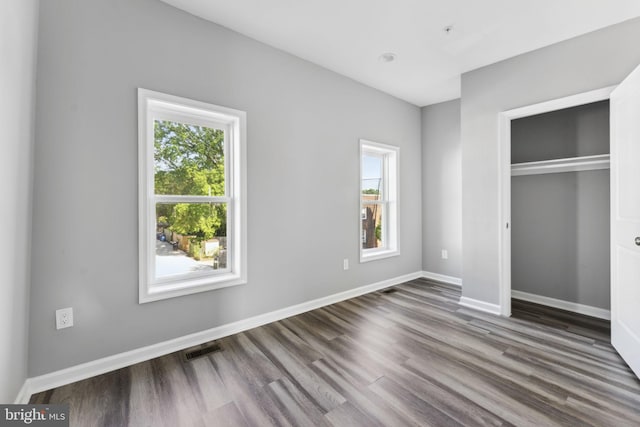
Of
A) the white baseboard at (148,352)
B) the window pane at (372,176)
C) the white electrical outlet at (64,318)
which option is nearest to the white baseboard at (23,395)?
the white baseboard at (148,352)

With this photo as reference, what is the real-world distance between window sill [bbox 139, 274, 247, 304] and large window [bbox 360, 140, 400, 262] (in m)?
1.93

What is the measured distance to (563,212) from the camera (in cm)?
327

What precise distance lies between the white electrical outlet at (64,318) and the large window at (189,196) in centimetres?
41

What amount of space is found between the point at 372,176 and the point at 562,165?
217 centimetres

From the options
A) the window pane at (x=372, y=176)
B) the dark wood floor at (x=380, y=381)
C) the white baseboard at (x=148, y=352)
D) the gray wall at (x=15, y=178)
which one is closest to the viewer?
the gray wall at (x=15, y=178)

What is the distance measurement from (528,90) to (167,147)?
3.54 m

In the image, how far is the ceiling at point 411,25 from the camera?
2.26m

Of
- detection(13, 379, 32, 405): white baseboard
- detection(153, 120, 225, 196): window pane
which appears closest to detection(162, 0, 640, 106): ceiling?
detection(153, 120, 225, 196): window pane

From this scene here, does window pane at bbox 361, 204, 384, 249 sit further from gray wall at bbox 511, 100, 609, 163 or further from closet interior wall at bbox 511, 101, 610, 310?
gray wall at bbox 511, 100, 609, 163

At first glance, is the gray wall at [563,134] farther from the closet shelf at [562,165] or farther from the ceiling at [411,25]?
the ceiling at [411,25]

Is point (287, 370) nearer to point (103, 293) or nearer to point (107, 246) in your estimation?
point (103, 293)

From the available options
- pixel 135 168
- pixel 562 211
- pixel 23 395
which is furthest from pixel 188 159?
pixel 562 211

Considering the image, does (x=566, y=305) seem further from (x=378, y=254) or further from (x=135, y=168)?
(x=135, y=168)

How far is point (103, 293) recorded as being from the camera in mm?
2008
